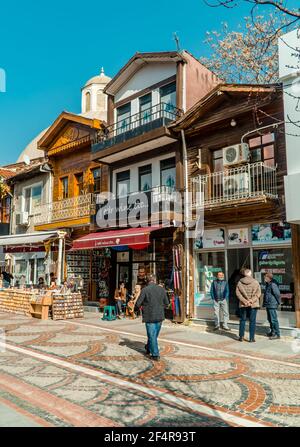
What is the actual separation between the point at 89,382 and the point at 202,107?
412 inches

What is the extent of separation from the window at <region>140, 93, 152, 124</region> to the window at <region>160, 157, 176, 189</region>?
2.25 m

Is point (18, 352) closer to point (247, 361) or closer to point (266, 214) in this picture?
point (247, 361)

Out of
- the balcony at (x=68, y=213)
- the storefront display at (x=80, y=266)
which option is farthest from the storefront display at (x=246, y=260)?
the storefront display at (x=80, y=266)

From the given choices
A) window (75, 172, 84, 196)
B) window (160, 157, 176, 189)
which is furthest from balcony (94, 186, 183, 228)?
window (75, 172, 84, 196)

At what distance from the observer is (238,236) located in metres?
13.0

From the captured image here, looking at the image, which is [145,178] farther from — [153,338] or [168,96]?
[153,338]

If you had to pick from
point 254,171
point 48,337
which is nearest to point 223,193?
point 254,171

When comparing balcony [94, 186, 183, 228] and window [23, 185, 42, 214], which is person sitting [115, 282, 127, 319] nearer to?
balcony [94, 186, 183, 228]

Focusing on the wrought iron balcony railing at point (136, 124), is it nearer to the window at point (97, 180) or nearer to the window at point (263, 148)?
the window at point (97, 180)

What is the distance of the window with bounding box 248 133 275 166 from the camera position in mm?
12406

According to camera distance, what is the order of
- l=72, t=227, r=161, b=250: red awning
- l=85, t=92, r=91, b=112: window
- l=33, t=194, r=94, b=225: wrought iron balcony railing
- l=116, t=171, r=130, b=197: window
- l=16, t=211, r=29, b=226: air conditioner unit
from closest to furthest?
1. l=72, t=227, r=161, b=250: red awning
2. l=116, t=171, r=130, b=197: window
3. l=33, t=194, r=94, b=225: wrought iron balcony railing
4. l=16, t=211, r=29, b=226: air conditioner unit
5. l=85, t=92, r=91, b=112: window

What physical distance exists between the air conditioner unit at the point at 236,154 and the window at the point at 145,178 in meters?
4.30

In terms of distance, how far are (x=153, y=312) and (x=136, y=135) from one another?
9.58m

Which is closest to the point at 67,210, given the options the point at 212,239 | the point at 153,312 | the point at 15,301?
the point at 15,301
